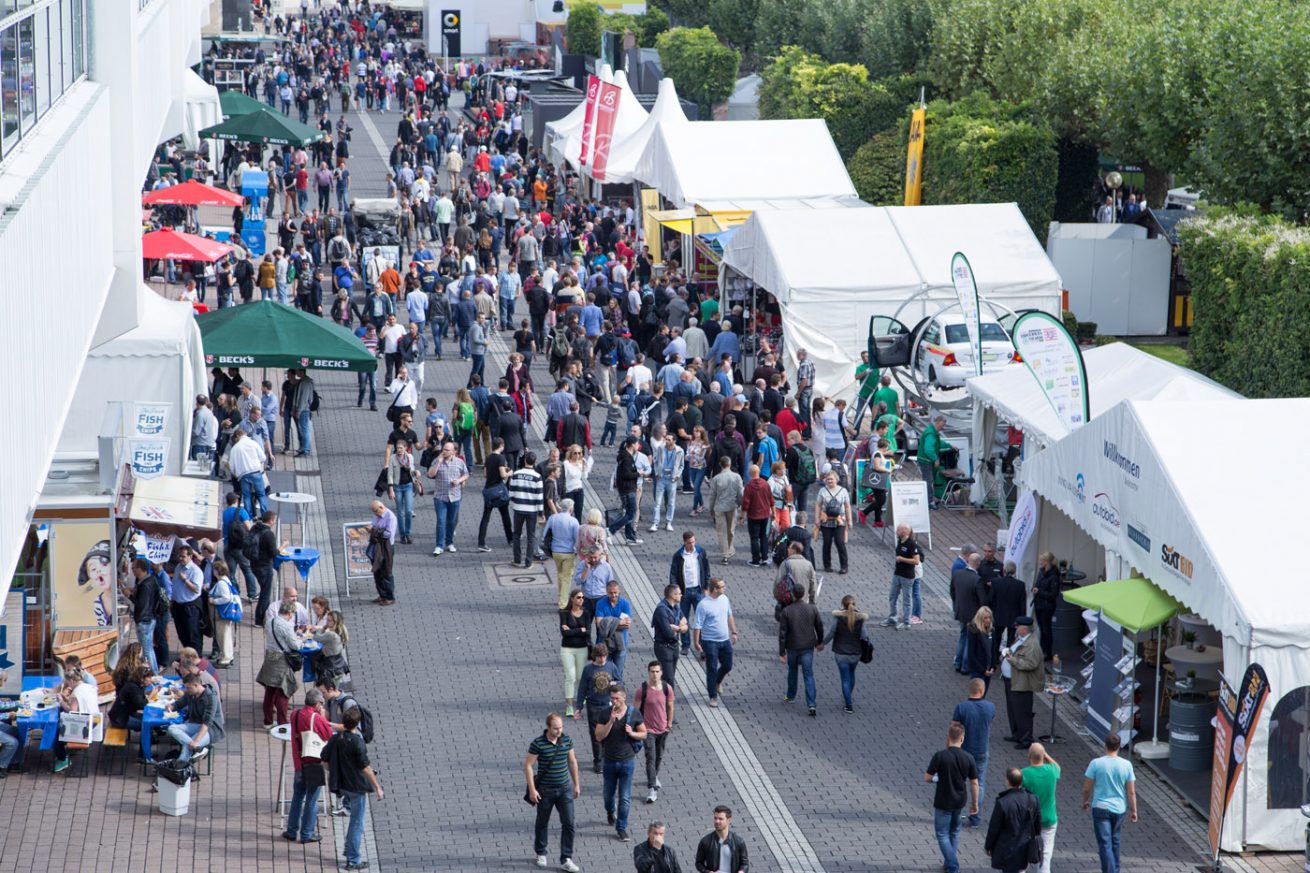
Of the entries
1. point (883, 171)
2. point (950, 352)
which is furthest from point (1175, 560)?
point (883, 171)

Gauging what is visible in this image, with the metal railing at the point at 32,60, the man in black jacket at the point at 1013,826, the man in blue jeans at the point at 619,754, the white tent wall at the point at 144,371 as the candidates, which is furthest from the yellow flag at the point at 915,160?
the man in black jacket at the point at 1013,826

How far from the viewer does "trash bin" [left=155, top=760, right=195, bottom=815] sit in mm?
13617

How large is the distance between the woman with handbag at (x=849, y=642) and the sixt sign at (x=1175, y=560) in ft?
8.48

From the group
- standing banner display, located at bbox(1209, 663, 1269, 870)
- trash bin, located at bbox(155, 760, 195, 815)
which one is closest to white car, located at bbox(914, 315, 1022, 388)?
standing banner display, located at bbox(1209, 663, 1269, 870)

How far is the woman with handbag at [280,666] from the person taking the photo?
15.1 metres

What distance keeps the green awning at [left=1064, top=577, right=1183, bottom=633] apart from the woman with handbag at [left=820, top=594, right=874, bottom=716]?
1.78 metres

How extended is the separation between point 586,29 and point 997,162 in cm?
4236

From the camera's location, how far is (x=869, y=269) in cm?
2664

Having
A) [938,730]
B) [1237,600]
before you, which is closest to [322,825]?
[938,730]

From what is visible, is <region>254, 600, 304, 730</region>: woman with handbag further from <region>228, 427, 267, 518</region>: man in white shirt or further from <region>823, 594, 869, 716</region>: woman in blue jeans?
<region>228, 427, 267, 518</region>: man in white shirt

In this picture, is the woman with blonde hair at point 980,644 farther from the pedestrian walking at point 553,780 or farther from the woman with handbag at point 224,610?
the woman with handbag at point 224,610

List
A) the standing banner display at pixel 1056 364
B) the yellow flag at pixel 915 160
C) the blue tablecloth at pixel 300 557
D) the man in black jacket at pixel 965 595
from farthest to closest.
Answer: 1. the yellow flag at pixel 915 160
2. the blue tablecloth at pixel 300 557
3. the standing banner display at pixel 1056 364
4. the man in black jacket at pixel 965 595

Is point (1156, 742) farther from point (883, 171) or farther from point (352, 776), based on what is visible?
point (883, 171)

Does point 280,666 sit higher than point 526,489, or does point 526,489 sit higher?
point 526,489
